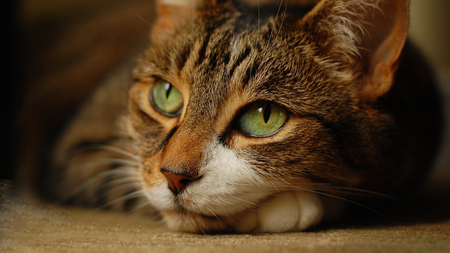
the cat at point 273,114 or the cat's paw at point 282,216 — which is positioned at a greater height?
the cat at point 273,114

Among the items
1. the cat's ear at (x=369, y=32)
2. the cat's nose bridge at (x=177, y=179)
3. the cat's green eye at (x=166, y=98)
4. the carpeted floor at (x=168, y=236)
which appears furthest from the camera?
the cat's green eye at (x=166, y=98)

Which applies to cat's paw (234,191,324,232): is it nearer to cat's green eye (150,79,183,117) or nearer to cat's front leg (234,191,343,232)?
cat's front leg (234,191,343,232)

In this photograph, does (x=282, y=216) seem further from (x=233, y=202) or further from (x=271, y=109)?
(x=271, y=109)

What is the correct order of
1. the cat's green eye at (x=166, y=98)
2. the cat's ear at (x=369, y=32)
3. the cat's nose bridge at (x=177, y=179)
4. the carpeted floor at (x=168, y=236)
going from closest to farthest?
1. the carpeted floor at (x=168, y=236)
2. the cat's nose bridge at (x=177, y=179)
3. the cat's ear at (x=369, y=32)
4. the cat's green eye at (x=166, y=98)

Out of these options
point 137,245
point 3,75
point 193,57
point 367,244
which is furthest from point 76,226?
point 367,244

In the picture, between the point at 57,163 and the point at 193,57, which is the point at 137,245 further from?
the point at 57,163

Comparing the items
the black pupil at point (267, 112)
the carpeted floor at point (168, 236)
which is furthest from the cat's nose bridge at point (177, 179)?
the black pupil at point (267, 112)

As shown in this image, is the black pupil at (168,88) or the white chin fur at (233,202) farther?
the black pupil at (168,88)

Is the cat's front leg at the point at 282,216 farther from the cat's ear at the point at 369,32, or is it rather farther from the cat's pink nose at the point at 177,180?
the cat's ear at the point at 369,32
